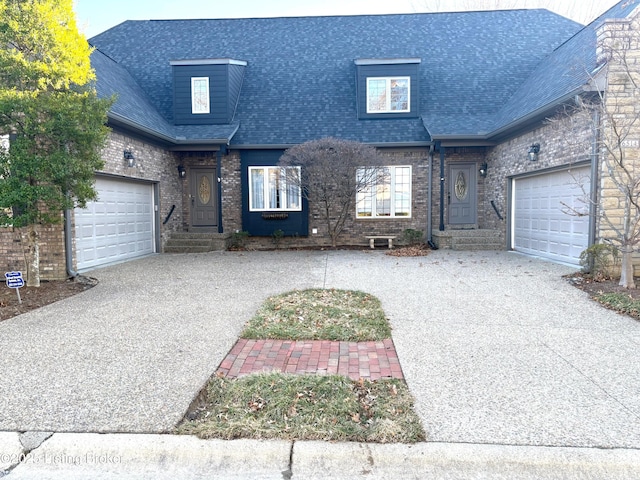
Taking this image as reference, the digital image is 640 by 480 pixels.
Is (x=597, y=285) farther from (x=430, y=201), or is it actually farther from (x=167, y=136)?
(x=167, y=136)

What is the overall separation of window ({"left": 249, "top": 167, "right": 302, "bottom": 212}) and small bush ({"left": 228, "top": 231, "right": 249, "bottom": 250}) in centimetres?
89

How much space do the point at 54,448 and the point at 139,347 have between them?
172 centimetres

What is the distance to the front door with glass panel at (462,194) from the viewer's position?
1355 centimetres

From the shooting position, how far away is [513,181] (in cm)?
1189

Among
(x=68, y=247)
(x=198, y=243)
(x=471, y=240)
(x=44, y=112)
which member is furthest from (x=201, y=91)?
(x=471, y=240)

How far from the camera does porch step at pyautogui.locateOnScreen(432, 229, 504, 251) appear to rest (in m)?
12.3

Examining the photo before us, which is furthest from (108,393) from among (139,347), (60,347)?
(60,347)

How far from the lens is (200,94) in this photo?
13.9m

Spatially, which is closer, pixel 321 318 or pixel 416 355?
pixel 416 355

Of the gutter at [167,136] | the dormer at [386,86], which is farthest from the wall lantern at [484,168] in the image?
the gutter at [167,136]

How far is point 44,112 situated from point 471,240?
1110cm

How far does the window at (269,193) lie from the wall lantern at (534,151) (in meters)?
6.77

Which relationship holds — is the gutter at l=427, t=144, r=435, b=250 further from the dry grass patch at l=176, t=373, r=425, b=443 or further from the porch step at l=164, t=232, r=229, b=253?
the dry grass patch at l=176, t=373, r=425, b=443

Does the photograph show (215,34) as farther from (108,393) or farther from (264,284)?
(108,393)
